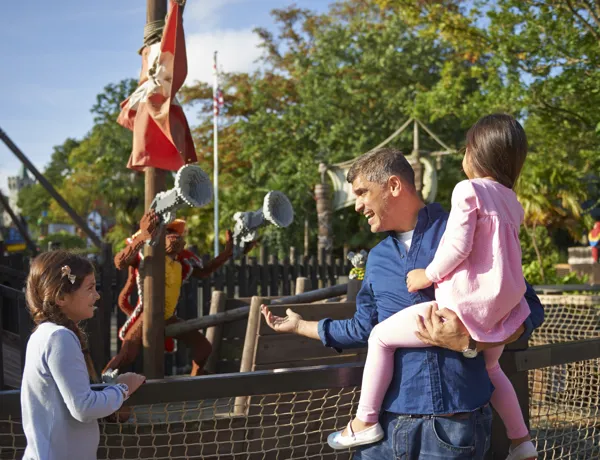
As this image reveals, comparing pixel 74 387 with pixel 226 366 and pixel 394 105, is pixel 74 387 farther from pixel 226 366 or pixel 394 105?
pixel 394 105

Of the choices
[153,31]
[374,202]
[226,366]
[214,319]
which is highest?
[153,31]

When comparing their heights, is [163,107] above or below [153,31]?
below

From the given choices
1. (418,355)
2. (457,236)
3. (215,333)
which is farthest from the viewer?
(215,333)

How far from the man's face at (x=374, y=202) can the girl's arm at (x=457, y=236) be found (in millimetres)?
237

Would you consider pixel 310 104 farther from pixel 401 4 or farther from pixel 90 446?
pixel 90 446

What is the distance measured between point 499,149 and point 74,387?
1.44 meters

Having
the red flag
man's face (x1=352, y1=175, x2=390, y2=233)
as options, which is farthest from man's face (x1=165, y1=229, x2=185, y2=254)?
man's face (x1=352, y1=175, x2=390, y2=233)

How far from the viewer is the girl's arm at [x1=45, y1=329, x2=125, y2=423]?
79.4 inches

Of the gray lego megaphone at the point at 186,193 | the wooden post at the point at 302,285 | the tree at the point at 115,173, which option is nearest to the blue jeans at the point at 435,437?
the gray lego megaphone at the point at 186,193

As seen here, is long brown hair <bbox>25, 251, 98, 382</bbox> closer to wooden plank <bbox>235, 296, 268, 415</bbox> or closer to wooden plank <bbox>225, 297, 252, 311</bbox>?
wooden plank <bbox>235, 296, 268, 415</bbox>

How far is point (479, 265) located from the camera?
1962 millimetres

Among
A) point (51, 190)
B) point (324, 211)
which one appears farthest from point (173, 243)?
point (324, 211)

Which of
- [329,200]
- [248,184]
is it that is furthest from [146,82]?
[248,184]

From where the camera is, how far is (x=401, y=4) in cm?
1180
